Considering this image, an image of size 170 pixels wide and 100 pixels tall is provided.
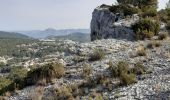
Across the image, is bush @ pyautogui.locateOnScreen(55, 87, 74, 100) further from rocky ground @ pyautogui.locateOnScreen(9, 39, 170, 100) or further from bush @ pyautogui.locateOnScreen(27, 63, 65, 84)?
bush @ pyautogui.locateOnScreen(27, 63, 65, 84)

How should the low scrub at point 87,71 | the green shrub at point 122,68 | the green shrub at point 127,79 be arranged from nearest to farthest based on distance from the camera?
the green shrub at point 127,79, the green shrub at point 122,68, the low scrub at point 87,71

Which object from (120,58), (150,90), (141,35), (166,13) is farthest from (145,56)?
(166,13)

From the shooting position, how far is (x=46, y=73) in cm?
2181

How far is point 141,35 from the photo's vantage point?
108ft

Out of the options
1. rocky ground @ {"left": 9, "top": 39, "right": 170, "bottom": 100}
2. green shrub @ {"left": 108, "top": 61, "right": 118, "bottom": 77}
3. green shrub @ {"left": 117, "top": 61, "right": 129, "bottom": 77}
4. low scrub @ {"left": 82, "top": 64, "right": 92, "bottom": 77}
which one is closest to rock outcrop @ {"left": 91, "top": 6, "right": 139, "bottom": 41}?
rocky ground @ {"left": 9, "top": 39, "right": 170, "bottom": 100}

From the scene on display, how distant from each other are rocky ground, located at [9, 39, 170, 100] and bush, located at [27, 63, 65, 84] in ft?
1.83

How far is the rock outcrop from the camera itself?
3646 cm

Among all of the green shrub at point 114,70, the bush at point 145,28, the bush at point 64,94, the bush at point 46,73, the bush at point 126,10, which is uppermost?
the bush at point 126,10

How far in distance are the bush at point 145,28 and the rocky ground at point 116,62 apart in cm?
283

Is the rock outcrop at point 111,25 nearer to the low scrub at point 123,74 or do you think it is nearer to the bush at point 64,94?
the low scrub at point 123,74

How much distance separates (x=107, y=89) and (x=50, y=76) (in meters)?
5.34

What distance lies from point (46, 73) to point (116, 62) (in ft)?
15.7

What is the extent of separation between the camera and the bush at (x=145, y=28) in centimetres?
3271

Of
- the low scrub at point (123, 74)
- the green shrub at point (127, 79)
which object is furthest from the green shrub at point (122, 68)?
the green shrub at point (127, 79)
